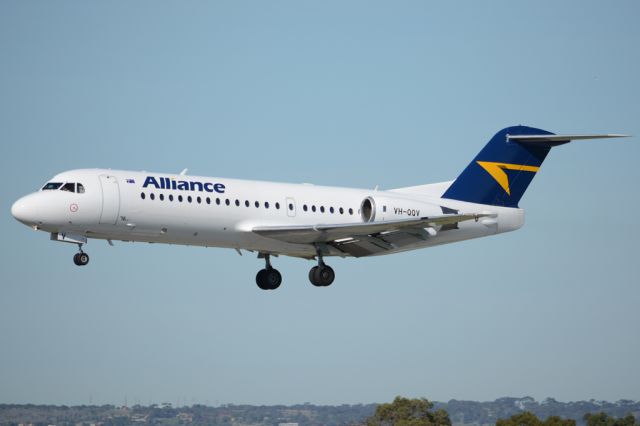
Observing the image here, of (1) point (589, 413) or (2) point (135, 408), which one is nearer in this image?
(1) point (589, 413)

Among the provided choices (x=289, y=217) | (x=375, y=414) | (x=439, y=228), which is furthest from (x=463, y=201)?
(x=375, y=414)

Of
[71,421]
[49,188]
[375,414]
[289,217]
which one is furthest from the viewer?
[71,421]

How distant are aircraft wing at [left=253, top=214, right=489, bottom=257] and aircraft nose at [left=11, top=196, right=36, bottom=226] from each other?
7269 millimetres

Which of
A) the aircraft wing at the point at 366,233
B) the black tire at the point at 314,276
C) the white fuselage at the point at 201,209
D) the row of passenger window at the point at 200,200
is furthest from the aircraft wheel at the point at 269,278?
the row of passenger window at the point at 200,200

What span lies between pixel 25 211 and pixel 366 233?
1134cm

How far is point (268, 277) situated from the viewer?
44125 mm

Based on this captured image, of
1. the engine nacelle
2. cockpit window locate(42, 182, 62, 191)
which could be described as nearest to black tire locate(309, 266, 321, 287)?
the engine nacelle

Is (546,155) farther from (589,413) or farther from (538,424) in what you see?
(589,413)

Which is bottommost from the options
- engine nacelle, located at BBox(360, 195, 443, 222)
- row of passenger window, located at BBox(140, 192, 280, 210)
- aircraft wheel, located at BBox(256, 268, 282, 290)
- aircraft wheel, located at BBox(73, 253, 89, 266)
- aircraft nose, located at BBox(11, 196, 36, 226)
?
aircraft wheel, located at BBox(73, 253, 89, 266)

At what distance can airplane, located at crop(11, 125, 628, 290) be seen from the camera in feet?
125

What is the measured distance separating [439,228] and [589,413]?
2703cm

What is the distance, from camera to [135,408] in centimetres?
7244

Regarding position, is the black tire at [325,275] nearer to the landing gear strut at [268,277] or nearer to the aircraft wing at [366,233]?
the aircraft wing at [366,233]

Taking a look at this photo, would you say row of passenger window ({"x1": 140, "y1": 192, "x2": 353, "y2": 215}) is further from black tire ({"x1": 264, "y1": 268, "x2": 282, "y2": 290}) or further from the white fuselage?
black tire ({"x1": 264, "y1": 268, "x2": 282, "y2": 290})
